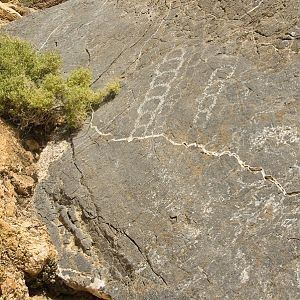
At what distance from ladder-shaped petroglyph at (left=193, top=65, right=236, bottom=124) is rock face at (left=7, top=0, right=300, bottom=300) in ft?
0.04

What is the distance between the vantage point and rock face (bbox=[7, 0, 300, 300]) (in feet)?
10.7

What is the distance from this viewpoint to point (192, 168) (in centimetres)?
382

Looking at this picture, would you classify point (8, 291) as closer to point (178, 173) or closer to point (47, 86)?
point (178, 173)

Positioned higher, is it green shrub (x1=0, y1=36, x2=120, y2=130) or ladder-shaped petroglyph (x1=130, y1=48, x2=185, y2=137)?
green shrub (x1=0, y1=36, x2=120, y2=130)

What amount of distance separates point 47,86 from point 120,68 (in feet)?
2.69

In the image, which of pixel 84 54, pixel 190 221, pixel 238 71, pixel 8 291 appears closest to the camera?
pixel 8 291

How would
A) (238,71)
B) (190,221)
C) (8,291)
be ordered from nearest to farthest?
(8,291), (190,221), (238,71)

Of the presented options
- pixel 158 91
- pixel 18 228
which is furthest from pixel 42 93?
pixel 18 228

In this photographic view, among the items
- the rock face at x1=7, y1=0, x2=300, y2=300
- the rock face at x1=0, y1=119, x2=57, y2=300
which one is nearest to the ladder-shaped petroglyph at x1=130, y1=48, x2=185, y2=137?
the rock face at x1=7, y1=0, x2=300, y2=300

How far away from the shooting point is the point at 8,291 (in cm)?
323

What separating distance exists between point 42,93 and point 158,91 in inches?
40.2

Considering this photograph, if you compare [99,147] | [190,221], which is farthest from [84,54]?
[190,221]

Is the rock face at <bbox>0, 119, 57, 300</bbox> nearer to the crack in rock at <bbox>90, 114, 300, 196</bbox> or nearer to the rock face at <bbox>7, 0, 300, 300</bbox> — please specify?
the rock face at <bbox>7, 0, 300, 300</bbox>

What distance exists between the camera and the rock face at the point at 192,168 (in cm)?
325
